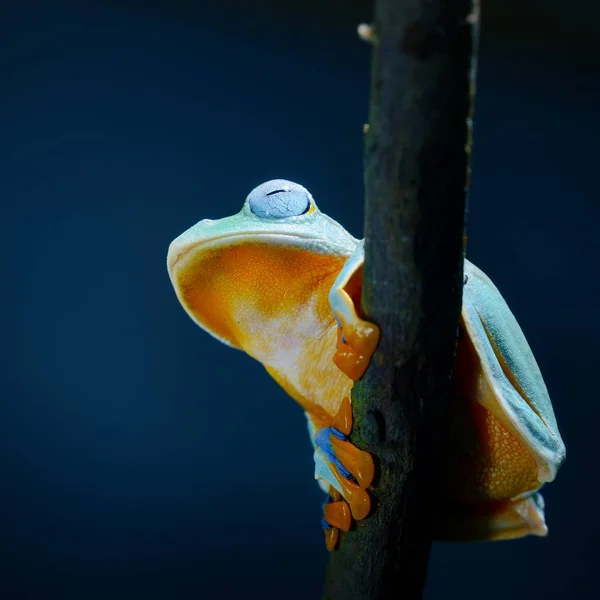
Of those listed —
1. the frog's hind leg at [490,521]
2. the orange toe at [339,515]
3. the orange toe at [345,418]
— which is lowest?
the frog's hind leg at [490,521]

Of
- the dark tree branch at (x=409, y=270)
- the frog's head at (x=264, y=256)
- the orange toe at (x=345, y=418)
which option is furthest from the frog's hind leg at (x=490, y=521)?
the frog's head at (x=264, y=256)

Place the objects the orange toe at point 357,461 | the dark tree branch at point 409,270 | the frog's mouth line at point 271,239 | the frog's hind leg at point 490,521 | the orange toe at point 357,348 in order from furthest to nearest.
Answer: the frog's hind leg at point 490,521 → the frog's mouth line at point 271,239 → the orange toe at point 357,461 → the orange toe at point 357,348 → the dark tree branch at point 409,270

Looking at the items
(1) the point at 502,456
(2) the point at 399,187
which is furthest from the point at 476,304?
(2) the point at 399,187

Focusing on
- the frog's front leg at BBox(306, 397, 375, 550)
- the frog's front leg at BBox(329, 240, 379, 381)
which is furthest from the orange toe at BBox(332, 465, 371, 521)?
the frog's front leg at BBox(329, 240, 379, 381)

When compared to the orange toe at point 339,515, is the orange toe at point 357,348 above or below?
above

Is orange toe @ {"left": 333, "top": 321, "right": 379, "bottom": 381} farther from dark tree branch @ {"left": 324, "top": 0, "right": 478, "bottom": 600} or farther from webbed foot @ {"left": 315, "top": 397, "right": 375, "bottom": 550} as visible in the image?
webbed foot @ {"left": 315, "top": 397, "right": 375, "bottom": 550}

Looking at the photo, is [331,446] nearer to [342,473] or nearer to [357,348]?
[342,473]

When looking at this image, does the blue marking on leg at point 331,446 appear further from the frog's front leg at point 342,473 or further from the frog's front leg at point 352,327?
the frog's front leg at point 352,327
